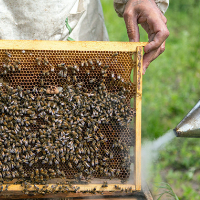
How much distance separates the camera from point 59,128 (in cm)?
323

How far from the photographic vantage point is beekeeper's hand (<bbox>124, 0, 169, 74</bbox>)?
11.1 ft

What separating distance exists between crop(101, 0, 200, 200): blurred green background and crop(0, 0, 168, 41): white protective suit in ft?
11.9

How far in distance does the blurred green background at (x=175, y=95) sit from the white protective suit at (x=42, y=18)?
3631 mm

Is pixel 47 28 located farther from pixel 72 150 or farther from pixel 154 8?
pixel 72 150

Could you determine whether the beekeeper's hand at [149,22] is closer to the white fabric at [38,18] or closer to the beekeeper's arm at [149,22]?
the beekeeper's arm at [149,22]

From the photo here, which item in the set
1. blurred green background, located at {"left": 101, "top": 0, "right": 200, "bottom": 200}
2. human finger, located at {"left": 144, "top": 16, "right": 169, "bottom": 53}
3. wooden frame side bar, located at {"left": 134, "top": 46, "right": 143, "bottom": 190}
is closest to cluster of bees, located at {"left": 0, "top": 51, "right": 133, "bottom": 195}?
wooden frame side bar, located at {"left": 134, "top": 46, "right": 143, "bottom": 190}

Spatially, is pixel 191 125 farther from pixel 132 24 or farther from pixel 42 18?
pixel 42 18

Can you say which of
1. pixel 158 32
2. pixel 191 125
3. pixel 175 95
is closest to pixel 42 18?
pixel 158 32

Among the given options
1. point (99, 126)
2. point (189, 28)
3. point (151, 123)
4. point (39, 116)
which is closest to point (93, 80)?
point (99, 126)

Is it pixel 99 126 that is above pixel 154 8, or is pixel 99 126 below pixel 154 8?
below

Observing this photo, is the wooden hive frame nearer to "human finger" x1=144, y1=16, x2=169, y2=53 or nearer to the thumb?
"human finger" x1=144, y1=16, x2=169, y2=53

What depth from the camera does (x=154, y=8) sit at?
350 centimetres

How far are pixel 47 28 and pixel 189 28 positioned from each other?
10.6 m

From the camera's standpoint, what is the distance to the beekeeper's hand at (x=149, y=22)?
3.38 metres
